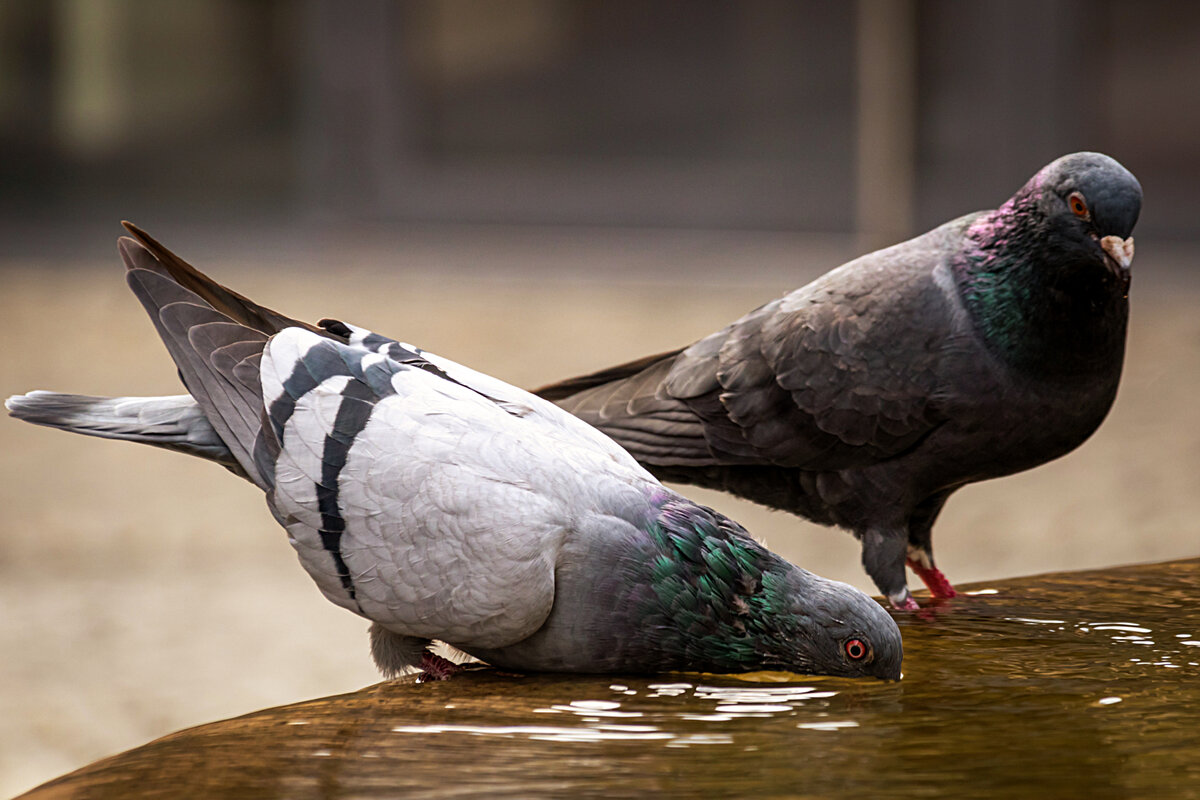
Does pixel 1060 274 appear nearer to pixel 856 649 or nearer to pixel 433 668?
pixel 856 649

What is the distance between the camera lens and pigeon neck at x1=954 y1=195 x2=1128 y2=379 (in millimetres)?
2539

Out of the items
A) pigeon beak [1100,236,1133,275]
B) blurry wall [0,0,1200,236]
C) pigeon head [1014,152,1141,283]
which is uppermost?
blurry wall [0,0,1200,236]

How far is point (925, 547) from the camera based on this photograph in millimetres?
2977

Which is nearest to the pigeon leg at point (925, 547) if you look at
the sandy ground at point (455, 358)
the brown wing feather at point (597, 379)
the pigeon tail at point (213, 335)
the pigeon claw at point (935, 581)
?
the pigeon claw at point (935, 581)

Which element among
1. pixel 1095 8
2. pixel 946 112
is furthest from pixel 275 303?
pixel 1095 8

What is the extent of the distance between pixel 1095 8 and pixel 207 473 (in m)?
5.02

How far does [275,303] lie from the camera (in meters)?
6.96

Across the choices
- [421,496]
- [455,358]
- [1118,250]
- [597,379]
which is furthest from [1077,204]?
[455,358]

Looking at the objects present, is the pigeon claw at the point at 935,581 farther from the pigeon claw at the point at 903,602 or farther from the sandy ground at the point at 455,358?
the sandy ground at the point at 455,358

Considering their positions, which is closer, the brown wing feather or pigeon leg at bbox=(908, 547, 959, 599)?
pigeon leg at bbox=(908, 547, 959, 599)

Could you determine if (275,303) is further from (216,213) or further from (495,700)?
(495,700)

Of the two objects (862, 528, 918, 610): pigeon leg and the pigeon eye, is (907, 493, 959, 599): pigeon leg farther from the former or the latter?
the pigeon eye

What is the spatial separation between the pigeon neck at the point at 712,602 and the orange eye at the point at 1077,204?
34.3 inches

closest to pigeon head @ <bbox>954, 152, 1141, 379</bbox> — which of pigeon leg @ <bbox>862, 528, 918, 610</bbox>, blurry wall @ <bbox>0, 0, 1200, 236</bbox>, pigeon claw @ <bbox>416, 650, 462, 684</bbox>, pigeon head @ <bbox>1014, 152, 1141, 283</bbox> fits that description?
pigeon head @ <bbox>1014, 152, 1141, 283</bbox>
